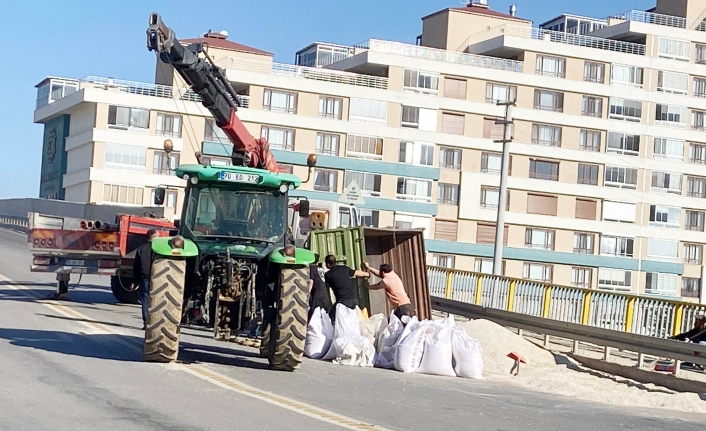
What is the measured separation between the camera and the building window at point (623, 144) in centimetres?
7562

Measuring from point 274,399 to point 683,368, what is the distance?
11.9m

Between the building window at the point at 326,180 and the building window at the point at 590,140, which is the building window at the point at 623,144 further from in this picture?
the building window at the point at 326,180

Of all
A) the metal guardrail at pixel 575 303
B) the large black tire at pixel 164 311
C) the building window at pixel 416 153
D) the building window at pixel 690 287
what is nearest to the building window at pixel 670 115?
the building window at pixel 690 287

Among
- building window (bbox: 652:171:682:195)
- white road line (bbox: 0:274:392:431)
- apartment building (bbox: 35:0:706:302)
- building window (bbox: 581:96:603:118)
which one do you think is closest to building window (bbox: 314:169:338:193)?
apartment building (bbox: 35:0:706:302)

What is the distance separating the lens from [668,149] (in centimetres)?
7719

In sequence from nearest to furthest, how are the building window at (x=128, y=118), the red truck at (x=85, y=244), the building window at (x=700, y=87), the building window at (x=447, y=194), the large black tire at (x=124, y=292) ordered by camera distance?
the red truck at (x=85, y=244) → the large black tire at (x=124, y=292) → the building window at (x=128, y=118) → the building window at (x=447, y=194) → the building window at (x=700, y=87)

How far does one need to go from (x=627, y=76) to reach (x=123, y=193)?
33.4 meters

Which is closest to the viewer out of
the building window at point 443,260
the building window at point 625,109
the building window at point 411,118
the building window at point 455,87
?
the building window at point 411,118

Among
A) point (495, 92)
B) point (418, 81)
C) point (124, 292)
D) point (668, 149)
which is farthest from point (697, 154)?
point (124, 292)

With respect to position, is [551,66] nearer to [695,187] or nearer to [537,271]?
[537,271]

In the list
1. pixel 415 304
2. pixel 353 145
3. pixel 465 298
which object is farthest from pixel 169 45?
pixel 353 145

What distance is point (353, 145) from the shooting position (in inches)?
2771

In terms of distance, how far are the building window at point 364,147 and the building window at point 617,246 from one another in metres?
16.7

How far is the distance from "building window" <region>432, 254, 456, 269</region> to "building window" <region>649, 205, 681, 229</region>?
569 inches
